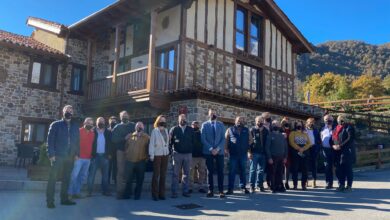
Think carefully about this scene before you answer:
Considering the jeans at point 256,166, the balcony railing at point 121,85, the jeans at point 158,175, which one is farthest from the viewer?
the balcony railing at point 121,85

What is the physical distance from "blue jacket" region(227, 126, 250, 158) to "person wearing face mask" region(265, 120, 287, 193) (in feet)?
1.97

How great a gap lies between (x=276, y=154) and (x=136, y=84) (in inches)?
246

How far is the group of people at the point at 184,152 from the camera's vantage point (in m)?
6.66

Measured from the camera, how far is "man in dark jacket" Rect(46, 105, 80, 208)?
6.23 m

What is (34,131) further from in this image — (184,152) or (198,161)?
(184,152)

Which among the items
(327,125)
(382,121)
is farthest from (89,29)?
(382,121)

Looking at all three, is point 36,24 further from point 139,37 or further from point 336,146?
point 336,146

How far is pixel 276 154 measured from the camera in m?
8.20

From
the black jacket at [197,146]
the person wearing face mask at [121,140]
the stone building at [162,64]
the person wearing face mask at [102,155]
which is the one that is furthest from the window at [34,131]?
the black jacket at [197,146]

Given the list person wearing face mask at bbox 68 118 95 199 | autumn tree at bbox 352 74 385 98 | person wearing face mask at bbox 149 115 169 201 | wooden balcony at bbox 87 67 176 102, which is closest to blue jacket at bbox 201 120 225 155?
person wearing face mask at bbox 149 115 169 201

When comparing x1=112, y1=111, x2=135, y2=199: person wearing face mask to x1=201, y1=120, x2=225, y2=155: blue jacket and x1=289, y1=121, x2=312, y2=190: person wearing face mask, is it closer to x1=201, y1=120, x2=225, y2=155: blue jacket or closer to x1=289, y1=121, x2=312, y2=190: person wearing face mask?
x1=201, y1=120, x2=225, y2=155: blue jacket

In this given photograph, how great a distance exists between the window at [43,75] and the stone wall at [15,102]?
28 centimetres

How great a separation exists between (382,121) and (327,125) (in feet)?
50.5

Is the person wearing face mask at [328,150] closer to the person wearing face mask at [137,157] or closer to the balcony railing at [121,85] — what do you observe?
the person wearing face mask at [137,157]
